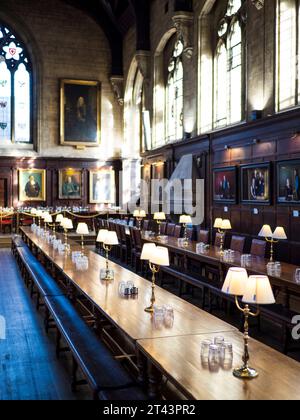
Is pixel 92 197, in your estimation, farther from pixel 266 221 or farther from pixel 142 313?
pixel 142 313

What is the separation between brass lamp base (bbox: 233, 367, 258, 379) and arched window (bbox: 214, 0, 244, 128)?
404 inches

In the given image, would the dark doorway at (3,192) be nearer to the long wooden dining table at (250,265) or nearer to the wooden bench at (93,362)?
the long wooden dining table at (250,265)

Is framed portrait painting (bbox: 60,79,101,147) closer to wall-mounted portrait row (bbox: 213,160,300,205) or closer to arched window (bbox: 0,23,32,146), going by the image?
arched window (bbox: 0,23,32,146)

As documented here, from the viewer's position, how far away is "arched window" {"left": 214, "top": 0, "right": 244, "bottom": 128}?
515 inches

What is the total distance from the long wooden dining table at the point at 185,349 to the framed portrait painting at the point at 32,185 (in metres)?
16.3

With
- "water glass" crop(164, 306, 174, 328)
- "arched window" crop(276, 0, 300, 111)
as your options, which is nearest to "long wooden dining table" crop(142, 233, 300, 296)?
"water glass" crop(164, 306, 174, 328)

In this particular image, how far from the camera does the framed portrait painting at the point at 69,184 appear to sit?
22.3 m

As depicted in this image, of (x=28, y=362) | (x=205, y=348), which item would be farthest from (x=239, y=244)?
(x=205, y=348)

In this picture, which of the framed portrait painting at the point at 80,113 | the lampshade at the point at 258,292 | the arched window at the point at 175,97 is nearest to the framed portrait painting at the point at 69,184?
the framed portrait painting at the point at 80,113

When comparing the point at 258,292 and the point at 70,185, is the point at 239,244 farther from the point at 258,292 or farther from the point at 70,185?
the point at 70,185

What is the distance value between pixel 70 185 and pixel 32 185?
1.73m

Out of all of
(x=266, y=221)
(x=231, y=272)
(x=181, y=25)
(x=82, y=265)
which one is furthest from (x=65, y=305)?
(x=181, y=25)

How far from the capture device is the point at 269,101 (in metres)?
10.9

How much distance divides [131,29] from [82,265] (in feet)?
53.6
